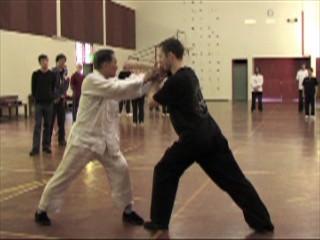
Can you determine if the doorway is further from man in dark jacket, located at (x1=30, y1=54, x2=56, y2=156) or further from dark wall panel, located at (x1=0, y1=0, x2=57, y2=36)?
man in dark jacket, located at (x1=30, y1=54, x2=56, y2=156)

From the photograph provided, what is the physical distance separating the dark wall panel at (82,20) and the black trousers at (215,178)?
2384 centimetres

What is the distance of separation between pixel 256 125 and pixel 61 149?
8.13 m

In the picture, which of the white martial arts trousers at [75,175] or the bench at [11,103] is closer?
the white martial arts trousers at [75,175]

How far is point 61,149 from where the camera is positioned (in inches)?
497

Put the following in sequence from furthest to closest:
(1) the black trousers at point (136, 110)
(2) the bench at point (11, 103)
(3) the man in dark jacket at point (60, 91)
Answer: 1. (2) the bench at point (11, 103)
2. (1) the black trousers at point (136, 110)
3. (3) the man in dark jacket at point (60, 91)

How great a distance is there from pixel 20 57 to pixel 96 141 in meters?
19.9

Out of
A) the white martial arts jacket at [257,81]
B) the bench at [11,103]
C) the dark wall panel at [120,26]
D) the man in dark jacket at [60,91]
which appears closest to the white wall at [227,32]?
the dark wall panel at [120,26]

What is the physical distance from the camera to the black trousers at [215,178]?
18.6ft

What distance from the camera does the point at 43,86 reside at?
11.8m

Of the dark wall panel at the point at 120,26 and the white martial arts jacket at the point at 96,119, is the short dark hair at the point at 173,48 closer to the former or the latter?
the white martial arts jacket at the point at 96,119

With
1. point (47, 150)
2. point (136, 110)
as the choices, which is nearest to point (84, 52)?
point (136, 110)

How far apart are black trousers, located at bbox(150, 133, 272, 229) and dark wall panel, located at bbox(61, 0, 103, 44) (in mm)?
23842

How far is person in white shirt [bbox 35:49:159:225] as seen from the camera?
232 inches

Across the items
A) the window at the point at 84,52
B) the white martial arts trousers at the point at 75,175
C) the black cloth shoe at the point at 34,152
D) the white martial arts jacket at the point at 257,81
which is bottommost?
the black cloth shoe at the point at 34,152
